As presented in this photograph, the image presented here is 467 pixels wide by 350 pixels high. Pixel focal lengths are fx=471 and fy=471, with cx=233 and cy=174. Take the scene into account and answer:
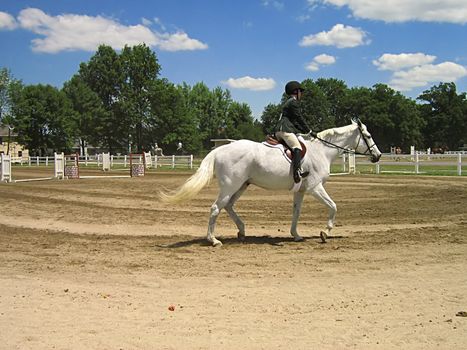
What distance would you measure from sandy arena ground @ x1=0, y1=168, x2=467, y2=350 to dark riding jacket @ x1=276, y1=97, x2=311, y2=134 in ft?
7.80

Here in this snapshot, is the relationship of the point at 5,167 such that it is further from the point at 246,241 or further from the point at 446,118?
the point at 446,118

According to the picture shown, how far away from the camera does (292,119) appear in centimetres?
997

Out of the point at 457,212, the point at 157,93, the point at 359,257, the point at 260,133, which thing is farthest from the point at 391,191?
the point at 260,133

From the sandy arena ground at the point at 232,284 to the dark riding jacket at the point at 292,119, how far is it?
238 centimetres

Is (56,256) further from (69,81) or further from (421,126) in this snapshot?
(421,126)

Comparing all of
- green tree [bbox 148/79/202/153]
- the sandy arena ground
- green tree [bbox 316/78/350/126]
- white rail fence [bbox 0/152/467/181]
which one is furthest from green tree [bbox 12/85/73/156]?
the sandy arena ground

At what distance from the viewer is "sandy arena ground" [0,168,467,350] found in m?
4.81

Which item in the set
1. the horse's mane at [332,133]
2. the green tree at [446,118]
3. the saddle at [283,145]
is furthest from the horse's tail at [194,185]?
the green tree at [446,118]

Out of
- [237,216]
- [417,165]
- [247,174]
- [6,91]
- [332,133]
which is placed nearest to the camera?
[247,174]

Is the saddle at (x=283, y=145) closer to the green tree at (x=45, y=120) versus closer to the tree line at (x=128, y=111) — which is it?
the tree line at (x=128, y=111)

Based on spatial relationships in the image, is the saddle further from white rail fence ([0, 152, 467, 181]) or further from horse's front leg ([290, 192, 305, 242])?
white rail fence ([0, 152, 467, 181])

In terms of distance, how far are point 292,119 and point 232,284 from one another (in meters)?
4.44

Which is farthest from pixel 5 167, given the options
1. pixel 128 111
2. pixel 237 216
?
pixel 128 111

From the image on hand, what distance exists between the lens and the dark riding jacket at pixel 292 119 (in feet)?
32.3
